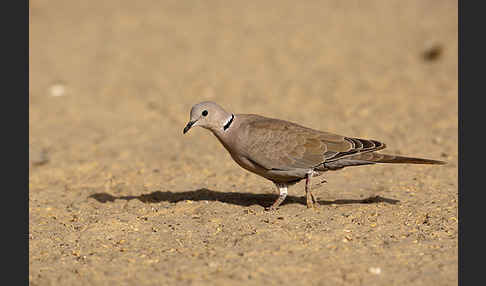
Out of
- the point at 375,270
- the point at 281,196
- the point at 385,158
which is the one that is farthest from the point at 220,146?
the point at 375,270

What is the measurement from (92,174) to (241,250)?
3.47 metres

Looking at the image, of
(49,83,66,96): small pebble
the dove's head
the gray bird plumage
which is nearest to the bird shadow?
the gray bird plumage

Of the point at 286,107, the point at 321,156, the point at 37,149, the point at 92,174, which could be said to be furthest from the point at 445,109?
the point at 37,149

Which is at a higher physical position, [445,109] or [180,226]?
[445,109]

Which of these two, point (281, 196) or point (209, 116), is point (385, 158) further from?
point (209, 116)

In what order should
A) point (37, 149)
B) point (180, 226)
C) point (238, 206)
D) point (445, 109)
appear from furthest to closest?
point (445, 109)
point (37, 149)
point (238, 206)
point (180, 226)

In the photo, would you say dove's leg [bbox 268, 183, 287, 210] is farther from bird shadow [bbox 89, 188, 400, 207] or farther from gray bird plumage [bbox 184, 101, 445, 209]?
bird shadow [bbox 89, 188, 400, 207]

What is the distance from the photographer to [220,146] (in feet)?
28.3

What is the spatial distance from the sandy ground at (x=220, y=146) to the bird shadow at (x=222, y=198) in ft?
0.11

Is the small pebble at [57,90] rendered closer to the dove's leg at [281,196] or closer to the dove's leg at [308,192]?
the dove's leg at [281,196]

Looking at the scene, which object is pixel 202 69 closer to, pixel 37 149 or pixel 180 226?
pixel 37 149

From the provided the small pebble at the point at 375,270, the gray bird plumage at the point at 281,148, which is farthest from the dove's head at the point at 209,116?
the small pebble at the point at 375,270

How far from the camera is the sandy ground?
4.71m

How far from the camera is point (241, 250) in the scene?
4.78 m
